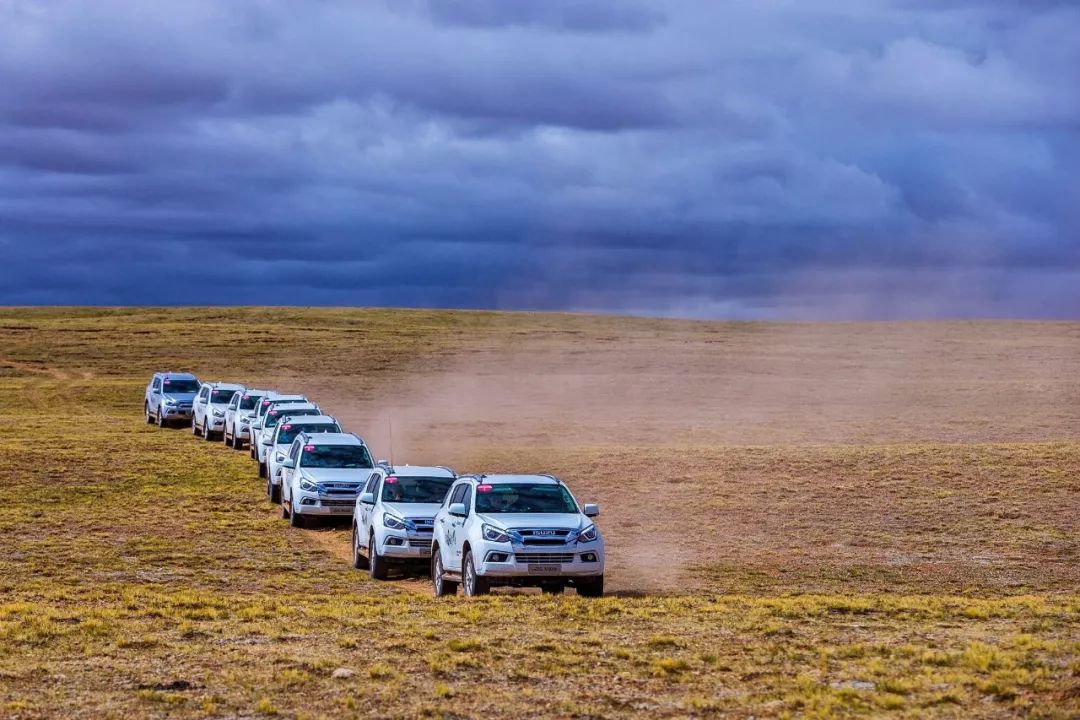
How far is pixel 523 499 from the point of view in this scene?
734 inches

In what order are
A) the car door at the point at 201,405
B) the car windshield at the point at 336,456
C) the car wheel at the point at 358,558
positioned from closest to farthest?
1. the car wheel at the point at 358,558
2. the car windshield at the point at 336,456
3. the car door at the point at 201,405

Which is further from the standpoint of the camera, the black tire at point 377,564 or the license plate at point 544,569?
the black tire at point 377,564

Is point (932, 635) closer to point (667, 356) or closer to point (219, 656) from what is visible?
point (219, 656)

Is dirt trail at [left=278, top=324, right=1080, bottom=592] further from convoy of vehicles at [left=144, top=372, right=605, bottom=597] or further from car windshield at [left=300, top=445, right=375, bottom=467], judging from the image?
car windshield at [left=300, top=445, right=375, bottom=467]

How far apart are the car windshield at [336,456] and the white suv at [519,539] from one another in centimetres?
949

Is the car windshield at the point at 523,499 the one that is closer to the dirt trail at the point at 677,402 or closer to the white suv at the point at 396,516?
the dirt trail at the point at 677,402

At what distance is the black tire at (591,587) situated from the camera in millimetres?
17906

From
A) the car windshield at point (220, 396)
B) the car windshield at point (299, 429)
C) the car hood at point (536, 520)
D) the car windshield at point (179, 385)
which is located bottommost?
the car hood at point (536, 520)

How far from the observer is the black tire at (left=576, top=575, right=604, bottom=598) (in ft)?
58.7

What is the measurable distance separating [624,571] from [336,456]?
842 centimetres

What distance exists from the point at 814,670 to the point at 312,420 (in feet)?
75.4

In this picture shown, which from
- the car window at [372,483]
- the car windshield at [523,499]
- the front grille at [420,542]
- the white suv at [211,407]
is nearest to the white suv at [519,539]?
the car windshield at [523,499]

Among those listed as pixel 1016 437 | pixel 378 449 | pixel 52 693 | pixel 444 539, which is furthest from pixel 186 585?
pixel 1016 437

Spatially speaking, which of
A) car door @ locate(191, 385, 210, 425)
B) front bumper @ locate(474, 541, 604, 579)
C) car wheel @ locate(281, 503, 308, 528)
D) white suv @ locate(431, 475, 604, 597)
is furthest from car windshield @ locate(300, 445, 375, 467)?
car door @ locate(191, 385, 210, 425)
